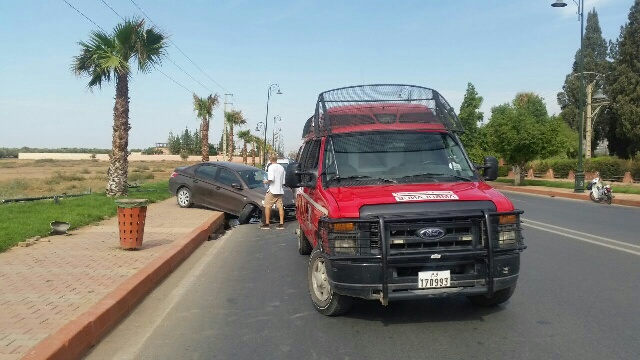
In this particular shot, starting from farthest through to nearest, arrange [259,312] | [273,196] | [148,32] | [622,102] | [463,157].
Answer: [622,102]
[148,32]
[273,196]
[463,157]
[259,312]

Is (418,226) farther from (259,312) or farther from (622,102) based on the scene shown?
(622,102)

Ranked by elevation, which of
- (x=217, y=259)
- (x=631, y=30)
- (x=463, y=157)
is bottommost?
(x=217, y=259)

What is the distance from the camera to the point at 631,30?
53.1 m

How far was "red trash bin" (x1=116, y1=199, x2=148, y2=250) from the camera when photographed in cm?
912

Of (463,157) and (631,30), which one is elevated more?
(631,30)

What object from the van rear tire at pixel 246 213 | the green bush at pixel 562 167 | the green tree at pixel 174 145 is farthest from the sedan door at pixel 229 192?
the green tree at pixel 174 145

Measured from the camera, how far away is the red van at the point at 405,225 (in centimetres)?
519

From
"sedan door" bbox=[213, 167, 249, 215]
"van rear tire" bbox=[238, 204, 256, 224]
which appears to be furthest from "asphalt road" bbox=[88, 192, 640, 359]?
"sedan door" bbox=[213, 167, 249, 215]

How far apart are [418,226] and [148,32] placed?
1822 centimetres

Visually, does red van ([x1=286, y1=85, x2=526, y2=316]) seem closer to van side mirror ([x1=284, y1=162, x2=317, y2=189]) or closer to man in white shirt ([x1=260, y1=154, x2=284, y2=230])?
van side mirror ([x1=284, y1=162, x2=317, y2=189])

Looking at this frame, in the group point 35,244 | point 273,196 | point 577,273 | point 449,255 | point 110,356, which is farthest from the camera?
point 273,196

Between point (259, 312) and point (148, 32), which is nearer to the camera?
point (259, 312)

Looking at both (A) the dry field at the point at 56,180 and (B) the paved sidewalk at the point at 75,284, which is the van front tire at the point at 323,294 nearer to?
(B) the paved sidewalk at the point at 75,284

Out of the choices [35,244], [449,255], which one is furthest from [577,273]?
[35,244]
